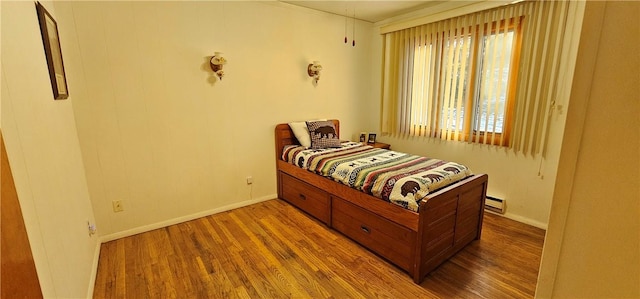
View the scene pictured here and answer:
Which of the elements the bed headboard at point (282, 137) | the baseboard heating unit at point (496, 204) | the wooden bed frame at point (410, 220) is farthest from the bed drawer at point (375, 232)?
the baseboard heating unit at point (496, 204)

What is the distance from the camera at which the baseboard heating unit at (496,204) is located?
2.92 m

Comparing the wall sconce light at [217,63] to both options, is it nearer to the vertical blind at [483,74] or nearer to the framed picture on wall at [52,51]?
the framed picture on wall at [52,51]

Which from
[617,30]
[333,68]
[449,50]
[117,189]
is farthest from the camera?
[333,68]

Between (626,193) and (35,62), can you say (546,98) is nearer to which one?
(626,193)

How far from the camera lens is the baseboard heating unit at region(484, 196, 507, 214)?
9.57 feet

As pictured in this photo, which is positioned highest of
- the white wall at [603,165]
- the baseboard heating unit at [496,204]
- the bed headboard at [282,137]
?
the white wall at [603,165]

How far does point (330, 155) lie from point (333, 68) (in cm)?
144

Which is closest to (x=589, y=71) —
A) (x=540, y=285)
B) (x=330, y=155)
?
(x=540, y=285)

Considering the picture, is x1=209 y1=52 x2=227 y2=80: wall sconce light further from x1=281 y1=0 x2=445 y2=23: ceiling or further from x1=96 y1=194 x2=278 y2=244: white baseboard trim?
x1=96 y1=194 x2=278 y2=244: white baseboard trim

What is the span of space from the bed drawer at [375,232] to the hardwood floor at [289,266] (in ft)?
0.25

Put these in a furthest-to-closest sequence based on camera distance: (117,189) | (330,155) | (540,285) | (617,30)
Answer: (330,155) < (117,189) < (540,285) < (617,30)

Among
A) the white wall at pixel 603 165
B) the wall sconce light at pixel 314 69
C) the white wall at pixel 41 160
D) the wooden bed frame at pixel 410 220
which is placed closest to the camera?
the white wall at pixel 603 165

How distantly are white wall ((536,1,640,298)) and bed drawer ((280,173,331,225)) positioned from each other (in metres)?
2.10

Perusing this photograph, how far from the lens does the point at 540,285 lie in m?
0.72
